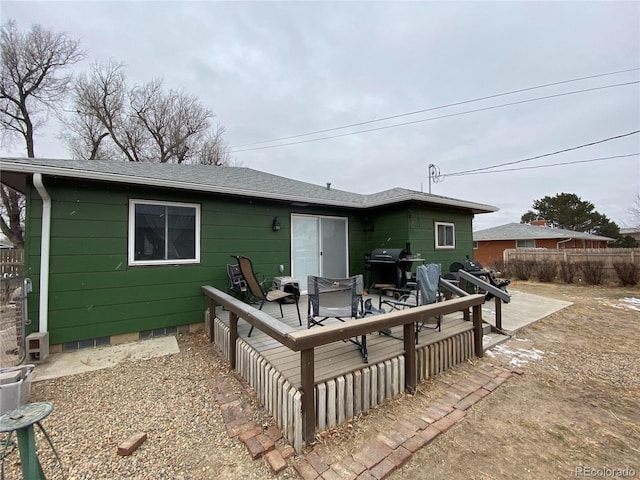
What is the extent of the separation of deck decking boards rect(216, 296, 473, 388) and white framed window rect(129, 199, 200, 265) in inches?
62.9

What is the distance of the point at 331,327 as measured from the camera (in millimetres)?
2145

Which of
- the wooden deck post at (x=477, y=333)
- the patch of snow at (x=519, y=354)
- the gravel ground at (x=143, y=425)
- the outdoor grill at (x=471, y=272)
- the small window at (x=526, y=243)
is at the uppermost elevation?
the small window at (x=526, y=243)

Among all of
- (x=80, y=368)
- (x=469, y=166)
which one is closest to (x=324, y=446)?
(x=80, y=368)

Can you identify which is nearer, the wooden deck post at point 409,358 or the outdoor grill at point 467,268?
the wooden deck post at point 409,358

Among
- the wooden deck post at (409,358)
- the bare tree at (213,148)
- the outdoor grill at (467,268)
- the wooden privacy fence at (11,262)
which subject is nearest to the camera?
the wooden deck post at (409,358)

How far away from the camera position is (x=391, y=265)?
5852mm

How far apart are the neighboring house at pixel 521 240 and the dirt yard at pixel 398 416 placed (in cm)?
1552

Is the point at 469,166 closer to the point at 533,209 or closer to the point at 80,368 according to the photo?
the point at 80,368

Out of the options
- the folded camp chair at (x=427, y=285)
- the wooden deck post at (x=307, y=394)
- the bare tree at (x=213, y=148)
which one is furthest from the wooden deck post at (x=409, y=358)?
the bare tree at (x=213, y=148)

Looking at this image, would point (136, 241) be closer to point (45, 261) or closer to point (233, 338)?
point (45, 261)

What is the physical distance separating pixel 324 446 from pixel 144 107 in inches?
706

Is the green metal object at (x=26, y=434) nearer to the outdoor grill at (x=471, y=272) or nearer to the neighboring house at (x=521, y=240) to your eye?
the outdoor grill at (x=471, y=272)

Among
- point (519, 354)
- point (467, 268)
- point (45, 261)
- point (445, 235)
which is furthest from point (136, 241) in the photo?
point (467, 268)

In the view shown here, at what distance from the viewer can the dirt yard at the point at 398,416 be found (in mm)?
1789
